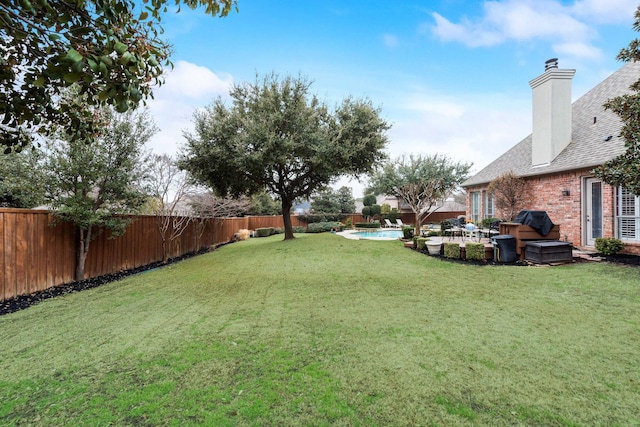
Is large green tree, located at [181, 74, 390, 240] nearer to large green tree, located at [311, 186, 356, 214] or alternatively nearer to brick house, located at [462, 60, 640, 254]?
brick house, located at [462, 60, 640, 254]

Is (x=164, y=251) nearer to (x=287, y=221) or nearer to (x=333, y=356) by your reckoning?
(x=287, y=221)

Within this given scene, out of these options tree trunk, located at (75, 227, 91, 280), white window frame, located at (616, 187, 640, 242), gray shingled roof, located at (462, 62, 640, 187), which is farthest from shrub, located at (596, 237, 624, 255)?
tree trunk, located at (75, 227, 91, 280)

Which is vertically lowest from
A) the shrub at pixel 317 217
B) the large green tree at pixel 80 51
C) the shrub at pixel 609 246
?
the shrub at pixel 609 246

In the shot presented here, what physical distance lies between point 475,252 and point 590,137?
643 centimetres

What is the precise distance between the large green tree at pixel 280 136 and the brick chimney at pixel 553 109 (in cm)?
624

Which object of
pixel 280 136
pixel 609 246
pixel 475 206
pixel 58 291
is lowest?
pixel 58 291

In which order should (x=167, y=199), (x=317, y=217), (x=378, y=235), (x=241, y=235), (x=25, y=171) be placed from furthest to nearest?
1. (x=317, y=217)
2. (x=241, y=235)
3. (x=378, y=235)
4. (x=167, y=199)
5. (x=25, y=171)

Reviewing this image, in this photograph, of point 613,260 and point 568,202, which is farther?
point 568,202

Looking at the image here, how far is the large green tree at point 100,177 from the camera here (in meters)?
6.93

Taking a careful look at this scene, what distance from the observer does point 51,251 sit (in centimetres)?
686

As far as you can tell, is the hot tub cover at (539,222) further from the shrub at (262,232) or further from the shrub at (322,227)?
the shrub at (262,232)

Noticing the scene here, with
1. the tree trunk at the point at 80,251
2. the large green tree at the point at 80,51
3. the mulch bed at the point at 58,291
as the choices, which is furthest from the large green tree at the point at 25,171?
the large green tree at the point at 80,51

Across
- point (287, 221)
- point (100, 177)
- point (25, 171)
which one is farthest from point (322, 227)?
point (25, 171)

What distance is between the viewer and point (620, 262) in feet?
24.0
